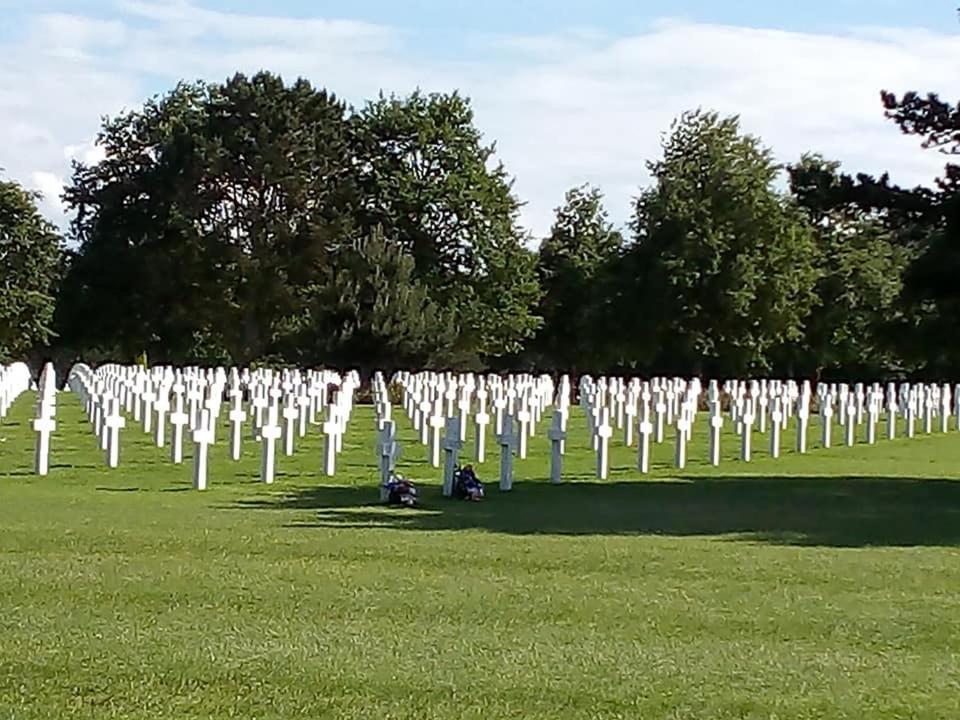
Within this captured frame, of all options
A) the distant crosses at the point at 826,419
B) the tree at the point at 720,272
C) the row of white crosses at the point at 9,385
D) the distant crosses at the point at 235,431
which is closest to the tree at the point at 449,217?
the tree at the point at 720,272

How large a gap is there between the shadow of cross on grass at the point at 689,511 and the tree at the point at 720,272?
4709cm

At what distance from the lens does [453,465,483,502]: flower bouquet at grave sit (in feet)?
61.7

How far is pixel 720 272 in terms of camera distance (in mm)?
69812

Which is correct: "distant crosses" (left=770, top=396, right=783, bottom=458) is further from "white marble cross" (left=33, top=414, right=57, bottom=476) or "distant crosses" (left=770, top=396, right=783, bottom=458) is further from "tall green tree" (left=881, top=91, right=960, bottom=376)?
"white marble cross" (left=33, top=414, right=57, bottom=476)

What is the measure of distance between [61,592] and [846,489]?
42.7 ft

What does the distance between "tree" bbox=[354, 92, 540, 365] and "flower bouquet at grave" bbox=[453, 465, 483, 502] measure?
5183cm

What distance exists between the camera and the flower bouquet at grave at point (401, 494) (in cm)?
1791

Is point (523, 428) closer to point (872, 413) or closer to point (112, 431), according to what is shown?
point (112, 431)

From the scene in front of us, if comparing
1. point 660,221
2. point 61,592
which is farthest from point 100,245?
point 61,592

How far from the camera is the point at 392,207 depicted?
72938 millimetres

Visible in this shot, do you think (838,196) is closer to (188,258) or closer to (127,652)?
(127,652)

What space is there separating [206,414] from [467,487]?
3.12 m

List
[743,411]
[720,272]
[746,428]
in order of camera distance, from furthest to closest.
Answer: [720,272]
[743,411]
[746,428]

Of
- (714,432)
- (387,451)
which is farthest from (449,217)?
(387,451)
